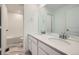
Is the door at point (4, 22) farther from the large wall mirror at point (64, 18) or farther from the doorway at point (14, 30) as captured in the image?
the large wall mirror at point (64, 18)

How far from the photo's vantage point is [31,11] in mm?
1990

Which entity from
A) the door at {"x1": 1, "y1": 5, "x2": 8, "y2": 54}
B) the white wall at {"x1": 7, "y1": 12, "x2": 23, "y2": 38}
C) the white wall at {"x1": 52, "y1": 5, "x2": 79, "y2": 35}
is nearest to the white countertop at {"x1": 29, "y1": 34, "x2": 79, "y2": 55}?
the white wall at {"x1": 52, "y1": 5, "x2": 79, "y2": 35}

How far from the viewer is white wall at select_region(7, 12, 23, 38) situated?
1912 mm

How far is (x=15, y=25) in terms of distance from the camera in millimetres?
2055

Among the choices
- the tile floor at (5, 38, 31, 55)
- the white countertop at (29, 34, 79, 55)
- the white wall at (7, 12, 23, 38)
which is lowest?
the tile floor at (5, 38, 31, 55)

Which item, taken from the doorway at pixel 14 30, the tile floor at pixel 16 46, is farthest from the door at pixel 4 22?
the tile floor at pixel 16 46

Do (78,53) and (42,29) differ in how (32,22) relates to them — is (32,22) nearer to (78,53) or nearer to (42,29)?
(42,29)

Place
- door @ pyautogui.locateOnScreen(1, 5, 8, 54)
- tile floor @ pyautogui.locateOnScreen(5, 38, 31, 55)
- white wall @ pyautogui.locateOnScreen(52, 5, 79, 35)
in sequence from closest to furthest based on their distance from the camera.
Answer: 1. white wall @ pyautogui.locateOnScreen(52, 5, 79, 35)
2. door @ pyautogui.locateOnScreen(1, 5, 8, 54)
3. tile floor @ pyautogui.locateOnScreen(5, 38, 31, 55)

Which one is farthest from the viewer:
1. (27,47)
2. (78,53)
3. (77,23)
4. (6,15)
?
(27,47)

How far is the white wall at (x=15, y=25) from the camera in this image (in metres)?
1.91

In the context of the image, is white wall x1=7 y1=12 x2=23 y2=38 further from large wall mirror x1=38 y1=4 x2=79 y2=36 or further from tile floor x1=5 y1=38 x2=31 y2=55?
large wall mirror x1=38 y1=4 x2=79 y2=36

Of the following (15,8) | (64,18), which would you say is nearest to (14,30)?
(15,8)
